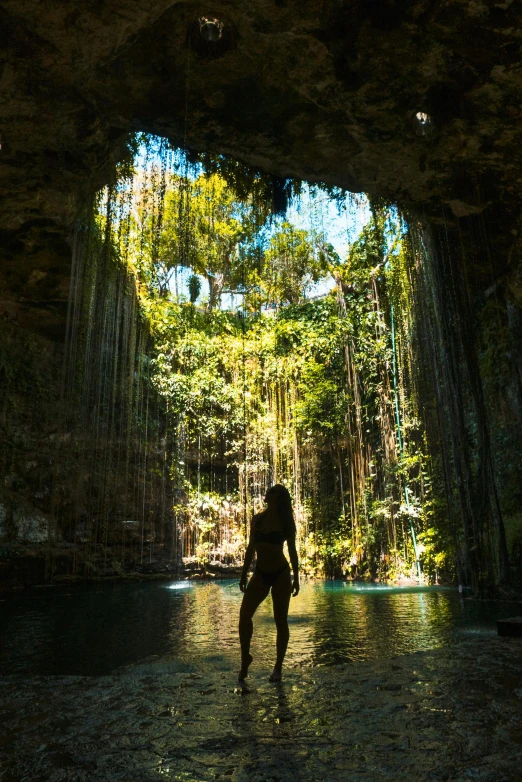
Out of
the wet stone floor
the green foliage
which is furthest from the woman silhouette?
the green foliage

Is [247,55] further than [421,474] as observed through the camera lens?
No

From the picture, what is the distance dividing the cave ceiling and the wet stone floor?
5686mm

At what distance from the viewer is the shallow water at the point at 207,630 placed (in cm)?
381

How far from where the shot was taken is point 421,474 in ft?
37.9

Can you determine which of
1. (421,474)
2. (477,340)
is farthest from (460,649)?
(421,474)

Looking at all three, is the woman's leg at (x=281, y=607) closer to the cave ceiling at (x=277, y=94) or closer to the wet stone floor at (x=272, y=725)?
the wet stone floor at (x=272, y=725)

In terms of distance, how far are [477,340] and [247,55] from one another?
4.95 meters

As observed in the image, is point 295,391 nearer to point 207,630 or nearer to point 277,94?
point 277,94

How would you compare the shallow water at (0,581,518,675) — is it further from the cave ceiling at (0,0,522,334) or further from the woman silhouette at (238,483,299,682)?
the cave ceiling at (0,0,522,334)

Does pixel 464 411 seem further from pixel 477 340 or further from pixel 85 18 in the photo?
pixel 85 18

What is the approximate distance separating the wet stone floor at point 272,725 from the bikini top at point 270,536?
2.54 ft

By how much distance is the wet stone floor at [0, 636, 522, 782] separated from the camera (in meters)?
1.73

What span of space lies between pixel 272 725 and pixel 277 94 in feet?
21.7

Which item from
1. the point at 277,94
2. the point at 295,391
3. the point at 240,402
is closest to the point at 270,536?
the point at 277,94
